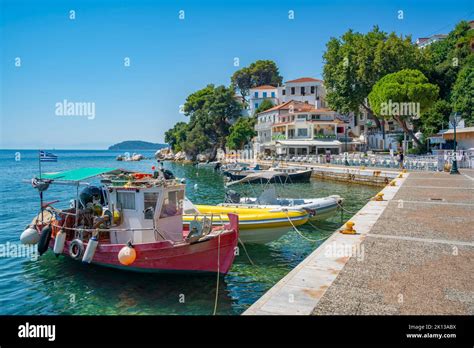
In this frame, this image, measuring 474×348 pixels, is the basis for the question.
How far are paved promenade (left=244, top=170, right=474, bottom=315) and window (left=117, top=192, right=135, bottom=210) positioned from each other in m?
5.75

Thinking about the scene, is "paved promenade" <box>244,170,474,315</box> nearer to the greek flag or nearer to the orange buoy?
the orange buoy

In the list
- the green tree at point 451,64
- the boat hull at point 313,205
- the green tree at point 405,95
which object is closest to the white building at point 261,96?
the green tree at point 451,64

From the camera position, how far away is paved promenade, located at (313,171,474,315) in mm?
7047

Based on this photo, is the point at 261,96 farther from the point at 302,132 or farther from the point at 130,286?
the point at 130,286

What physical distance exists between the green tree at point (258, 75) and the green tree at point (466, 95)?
56.3 m

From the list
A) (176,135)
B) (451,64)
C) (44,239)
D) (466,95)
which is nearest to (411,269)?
(44,239)

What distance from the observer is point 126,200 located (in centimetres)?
1259

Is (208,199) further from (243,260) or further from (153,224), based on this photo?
(153,224)

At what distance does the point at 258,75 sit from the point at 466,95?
199 feet

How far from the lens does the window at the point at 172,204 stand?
12412 millimetres

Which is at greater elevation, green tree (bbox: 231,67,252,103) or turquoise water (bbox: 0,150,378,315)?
green tree (bbox: 231,67,252,103)

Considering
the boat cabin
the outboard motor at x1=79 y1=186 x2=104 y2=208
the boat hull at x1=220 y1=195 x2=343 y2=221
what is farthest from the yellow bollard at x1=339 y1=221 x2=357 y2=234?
the outboard motor at x1=79 y1=186 x2=104 y2=208
